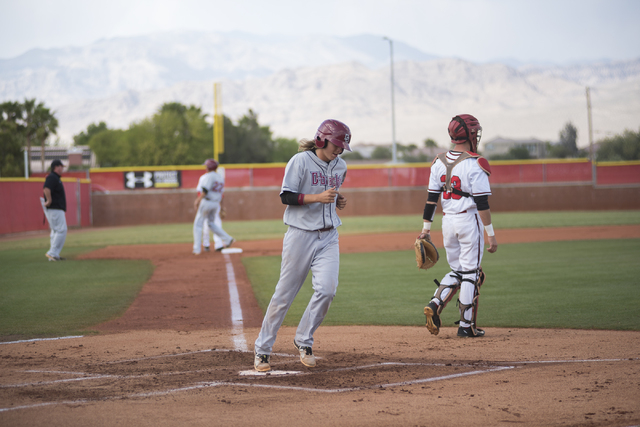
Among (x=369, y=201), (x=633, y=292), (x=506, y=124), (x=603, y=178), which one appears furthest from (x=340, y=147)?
(x=506, y=124)

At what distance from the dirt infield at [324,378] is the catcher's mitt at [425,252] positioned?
0.81 metres

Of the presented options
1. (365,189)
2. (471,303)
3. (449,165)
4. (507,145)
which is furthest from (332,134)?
(507,145)

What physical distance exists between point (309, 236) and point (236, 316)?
127 inches

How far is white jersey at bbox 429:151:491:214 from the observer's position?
639 centimetres

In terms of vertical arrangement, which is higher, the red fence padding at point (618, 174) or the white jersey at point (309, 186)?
the red fence padding at point (618, 174)

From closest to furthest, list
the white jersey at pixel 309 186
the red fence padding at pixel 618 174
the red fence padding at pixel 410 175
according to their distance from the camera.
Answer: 1. the white jersey at pixel 309 186
2. the red fence padding at pixel 410 175
3. the red fence padding at pixel 618 174

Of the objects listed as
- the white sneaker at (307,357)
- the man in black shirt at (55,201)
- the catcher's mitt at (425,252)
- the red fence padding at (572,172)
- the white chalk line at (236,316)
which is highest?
the red fence padding at (572,172)

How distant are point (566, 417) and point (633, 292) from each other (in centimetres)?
582

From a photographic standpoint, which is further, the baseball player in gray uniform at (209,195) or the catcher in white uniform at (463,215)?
the baseball player in gray uniform at (209,195)

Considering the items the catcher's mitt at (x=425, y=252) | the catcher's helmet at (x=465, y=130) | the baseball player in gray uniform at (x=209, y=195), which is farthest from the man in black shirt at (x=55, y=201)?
the catcher's helmet at (x=465, y=130)

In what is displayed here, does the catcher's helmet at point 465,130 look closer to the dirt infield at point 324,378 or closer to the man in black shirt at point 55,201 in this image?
Result: the dirt infield at point 324,378

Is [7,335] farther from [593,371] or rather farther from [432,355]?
[593,371]

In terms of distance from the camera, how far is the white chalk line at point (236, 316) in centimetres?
654

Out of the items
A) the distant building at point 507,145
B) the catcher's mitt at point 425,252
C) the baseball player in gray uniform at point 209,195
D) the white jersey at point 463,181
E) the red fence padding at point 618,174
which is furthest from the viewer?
the distant building at point 507,145
